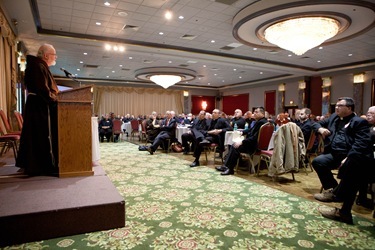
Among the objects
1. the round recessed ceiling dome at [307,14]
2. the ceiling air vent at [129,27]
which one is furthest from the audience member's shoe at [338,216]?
the ceiling air vent at [129,27]

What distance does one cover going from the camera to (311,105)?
14031 millimetres

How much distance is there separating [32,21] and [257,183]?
6.57m

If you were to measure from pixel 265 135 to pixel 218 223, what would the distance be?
2340 millimetres

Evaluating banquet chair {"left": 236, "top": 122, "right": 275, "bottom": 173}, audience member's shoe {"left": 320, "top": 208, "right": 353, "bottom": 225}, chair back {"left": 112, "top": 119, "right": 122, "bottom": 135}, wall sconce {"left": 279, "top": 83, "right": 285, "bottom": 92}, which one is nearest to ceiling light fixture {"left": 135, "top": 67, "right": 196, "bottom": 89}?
chair back {"left": 112, "top": 119, "right": 122, "bottom": 135}

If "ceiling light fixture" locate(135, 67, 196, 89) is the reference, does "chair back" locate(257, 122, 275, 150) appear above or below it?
below

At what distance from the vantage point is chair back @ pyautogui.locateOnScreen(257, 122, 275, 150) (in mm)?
4312

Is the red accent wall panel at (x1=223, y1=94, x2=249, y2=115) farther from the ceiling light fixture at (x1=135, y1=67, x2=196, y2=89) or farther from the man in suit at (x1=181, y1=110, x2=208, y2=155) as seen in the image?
the man in suit at (x1=181, y1=110, x2=208, y2=155)

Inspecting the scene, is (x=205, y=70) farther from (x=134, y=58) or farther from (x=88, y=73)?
(x=88, y=73)

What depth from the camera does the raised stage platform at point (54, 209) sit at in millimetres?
1937

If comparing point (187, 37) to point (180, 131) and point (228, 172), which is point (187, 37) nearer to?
point (180, 131)

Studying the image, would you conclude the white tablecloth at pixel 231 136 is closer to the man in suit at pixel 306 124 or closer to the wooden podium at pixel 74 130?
the man in suit at pixel 306 124

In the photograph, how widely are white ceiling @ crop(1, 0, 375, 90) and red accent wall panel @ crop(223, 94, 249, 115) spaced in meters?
4.97

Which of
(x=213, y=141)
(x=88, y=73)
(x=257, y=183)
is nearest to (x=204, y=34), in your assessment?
(x=213, y=141)

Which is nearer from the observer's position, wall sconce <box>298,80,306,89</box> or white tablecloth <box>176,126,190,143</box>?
white tablecloth <box>176,126,190,143</box>
